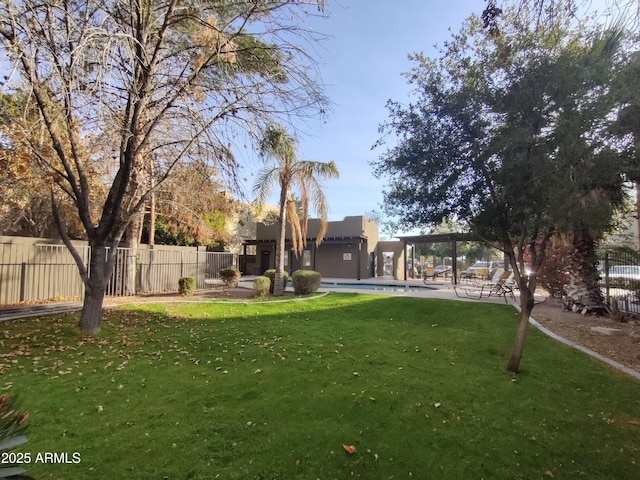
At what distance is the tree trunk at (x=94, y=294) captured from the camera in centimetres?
657

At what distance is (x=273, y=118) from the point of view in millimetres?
5887

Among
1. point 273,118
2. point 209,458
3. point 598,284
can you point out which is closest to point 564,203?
point 273,118

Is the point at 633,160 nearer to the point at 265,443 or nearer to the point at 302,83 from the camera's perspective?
the point at 302,83

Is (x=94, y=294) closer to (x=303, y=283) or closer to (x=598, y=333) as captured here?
(x=303, y=283)

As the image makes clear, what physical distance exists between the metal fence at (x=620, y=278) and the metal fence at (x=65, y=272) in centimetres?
1442

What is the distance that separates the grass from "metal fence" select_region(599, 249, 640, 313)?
516cm

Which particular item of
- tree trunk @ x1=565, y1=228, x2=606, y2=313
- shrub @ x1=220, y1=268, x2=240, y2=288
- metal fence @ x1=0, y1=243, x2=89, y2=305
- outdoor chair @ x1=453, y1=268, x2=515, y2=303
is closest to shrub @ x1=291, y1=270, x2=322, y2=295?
shrub @ x1=220, y1=268, x2=240, y2=288

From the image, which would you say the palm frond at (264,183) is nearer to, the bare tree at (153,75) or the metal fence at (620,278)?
the bare tree at (153,75)

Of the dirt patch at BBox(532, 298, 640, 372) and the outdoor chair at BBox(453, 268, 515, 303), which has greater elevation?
the outdoor chair at BBox(453, 268, 515, 303)

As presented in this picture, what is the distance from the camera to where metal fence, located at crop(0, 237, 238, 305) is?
31.0 ft

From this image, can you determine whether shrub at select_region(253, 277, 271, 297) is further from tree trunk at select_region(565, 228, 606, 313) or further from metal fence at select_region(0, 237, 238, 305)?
tree trunk at select_region(565, 228, 606, 313)

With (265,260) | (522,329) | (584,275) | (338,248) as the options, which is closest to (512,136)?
(522,329)

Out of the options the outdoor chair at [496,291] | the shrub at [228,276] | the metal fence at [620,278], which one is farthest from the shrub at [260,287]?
the metal fence at [620,278]

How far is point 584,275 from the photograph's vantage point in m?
9.84
